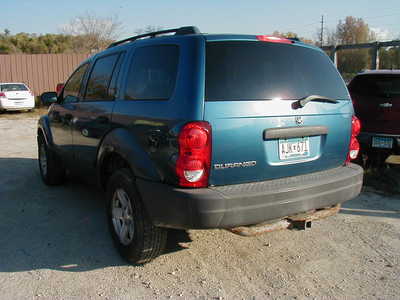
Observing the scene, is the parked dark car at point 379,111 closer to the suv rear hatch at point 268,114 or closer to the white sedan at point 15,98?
the suv rear hatch at point 268,114

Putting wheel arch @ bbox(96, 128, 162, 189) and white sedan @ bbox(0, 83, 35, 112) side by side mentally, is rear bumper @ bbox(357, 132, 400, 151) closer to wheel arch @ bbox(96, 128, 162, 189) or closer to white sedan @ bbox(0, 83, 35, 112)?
wheel arch @ bbox(96, 128, 162, 189)

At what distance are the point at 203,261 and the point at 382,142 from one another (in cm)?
371

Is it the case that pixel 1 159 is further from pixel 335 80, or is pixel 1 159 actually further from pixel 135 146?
pixel 335 80

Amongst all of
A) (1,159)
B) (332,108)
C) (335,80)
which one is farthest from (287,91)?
(1,159)

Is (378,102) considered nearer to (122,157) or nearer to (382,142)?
(382,142)

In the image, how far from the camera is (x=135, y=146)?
3104 millimetres

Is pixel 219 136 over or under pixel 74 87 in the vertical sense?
under

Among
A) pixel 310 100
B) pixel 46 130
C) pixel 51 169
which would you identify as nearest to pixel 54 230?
pixel 51 169

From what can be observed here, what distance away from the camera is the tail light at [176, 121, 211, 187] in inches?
105

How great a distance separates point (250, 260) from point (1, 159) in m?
6.23

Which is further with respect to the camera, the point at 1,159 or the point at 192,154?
the point at 1,159

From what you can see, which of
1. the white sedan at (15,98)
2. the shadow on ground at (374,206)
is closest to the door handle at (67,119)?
the shadow on ground at (374,206)

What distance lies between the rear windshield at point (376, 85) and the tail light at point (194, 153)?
14.0 feet

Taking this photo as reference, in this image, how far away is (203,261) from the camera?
3465 millimetres
